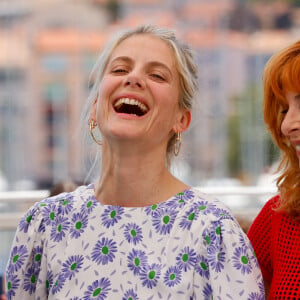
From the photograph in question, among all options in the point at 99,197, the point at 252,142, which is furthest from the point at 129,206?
the point at 252,142

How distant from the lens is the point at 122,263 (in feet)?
4.88

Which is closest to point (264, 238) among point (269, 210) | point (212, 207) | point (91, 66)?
point (269, 210)

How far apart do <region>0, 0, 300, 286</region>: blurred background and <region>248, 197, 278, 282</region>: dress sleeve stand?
1888cm

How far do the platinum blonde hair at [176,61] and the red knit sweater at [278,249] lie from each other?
0.78 ft

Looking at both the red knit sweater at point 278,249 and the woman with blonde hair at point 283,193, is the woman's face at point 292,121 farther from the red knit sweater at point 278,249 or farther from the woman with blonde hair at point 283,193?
the red knit sweater at point 278,249

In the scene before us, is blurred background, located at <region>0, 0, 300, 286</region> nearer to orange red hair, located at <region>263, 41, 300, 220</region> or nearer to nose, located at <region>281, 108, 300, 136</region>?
orange red hair, located at <region>263, 41, 300, 220</region>

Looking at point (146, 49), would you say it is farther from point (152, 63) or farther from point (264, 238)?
point (264, 238)

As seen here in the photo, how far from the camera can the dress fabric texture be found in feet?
4.67

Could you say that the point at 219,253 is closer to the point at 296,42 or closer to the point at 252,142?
the point at 296,42

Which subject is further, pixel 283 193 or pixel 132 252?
pixel 283 193

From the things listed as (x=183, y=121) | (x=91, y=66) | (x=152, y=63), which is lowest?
(x=91, y=66)

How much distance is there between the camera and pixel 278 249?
157 centimetres

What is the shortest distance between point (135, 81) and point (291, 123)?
0.31 metres

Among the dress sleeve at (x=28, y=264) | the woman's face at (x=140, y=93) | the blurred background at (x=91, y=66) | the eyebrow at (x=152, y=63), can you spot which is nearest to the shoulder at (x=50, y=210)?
the dress sleeve at (x=28, y=264)
